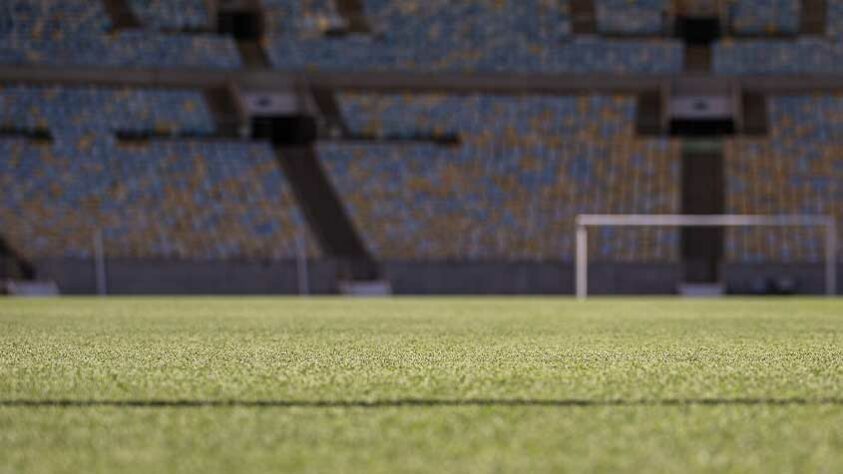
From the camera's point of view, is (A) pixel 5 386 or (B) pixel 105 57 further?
(B) pixel 105 57

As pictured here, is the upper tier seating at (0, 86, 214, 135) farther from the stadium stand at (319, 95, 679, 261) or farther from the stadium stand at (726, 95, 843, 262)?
the stadium stand at (726, 95, 843, 262)

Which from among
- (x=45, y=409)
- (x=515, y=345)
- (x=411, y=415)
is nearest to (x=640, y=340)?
(x=515, y=345)

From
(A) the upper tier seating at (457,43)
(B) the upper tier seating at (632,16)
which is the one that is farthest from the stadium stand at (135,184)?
(B) the upper tier seating at (632,16)

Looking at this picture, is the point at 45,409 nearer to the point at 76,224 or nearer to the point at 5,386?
the point at 5,386

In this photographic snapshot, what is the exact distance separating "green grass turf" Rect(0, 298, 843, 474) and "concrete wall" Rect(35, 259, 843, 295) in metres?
11.1

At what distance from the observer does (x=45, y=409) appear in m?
3.07

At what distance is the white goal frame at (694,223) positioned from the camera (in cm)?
1677

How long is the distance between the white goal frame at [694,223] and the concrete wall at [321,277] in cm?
52

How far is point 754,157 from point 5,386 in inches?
646

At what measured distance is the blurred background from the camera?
1759 centimetres

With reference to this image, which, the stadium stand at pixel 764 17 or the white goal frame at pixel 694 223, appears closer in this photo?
the white goal frame at pixel 694 223

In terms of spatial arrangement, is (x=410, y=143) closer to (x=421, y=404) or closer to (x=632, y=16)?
(x=632, y=16)

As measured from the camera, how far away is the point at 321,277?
690 inches

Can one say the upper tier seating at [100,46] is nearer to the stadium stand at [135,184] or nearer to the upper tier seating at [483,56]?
the stadium stand at [135,184]
